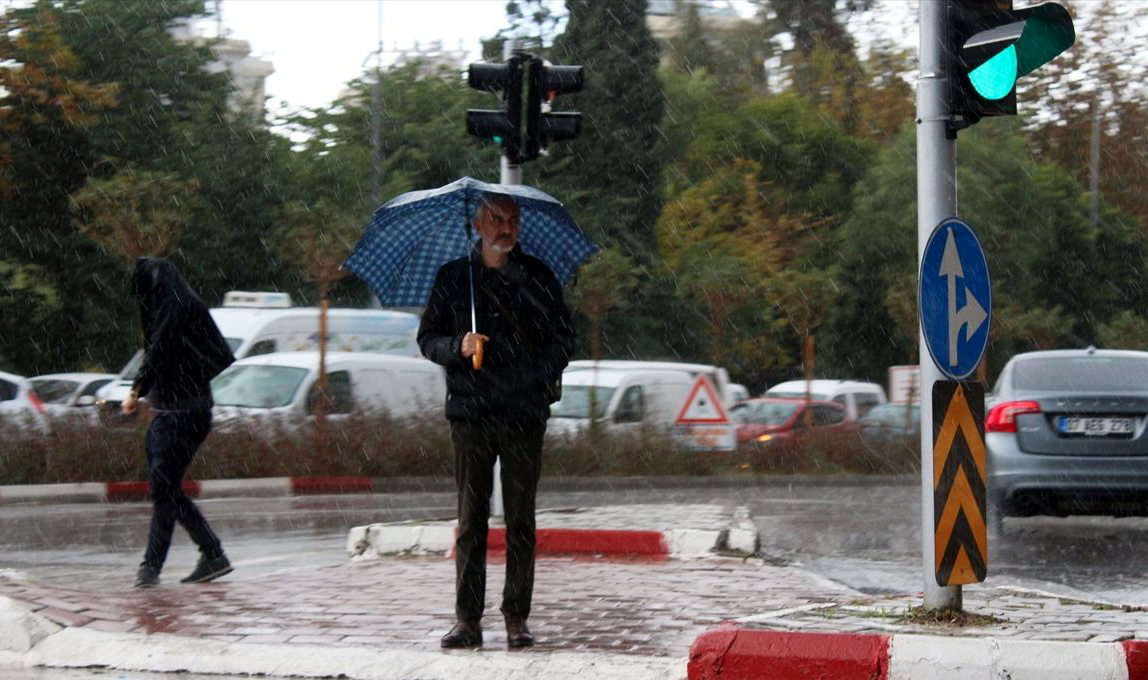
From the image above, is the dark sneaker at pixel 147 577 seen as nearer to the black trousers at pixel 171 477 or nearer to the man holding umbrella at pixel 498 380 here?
the black trousers at pixel 171 477

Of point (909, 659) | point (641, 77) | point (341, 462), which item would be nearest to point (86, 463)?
point (341, 462)

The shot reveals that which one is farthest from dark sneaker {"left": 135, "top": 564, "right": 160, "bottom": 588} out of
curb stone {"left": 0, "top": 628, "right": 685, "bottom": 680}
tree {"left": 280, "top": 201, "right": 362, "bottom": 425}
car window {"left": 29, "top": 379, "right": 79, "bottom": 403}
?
car window {"left": 29, "top": 379, "right": 79, "bottom": 403}

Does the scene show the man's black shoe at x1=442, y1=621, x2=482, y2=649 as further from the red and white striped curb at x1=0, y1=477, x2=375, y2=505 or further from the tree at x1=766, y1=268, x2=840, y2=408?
the tree at x1=766, y1=268, x2=840, y2=408

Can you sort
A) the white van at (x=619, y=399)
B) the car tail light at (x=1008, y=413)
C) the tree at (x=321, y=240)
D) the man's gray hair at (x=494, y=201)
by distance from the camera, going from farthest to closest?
the tree at (x=321, y=240)
the white van at (x=619, y=399)
the car tail light at (x=1008, y=413)
the man's gray hair at (x=494, y=201)

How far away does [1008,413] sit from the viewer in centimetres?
1129

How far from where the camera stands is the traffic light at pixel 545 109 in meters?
10.2

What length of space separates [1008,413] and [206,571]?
223 inches

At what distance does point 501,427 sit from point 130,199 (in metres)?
21.0

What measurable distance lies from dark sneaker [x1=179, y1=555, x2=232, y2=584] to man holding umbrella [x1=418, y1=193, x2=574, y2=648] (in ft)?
9.46

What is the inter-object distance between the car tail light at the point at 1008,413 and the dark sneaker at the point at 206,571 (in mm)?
5497

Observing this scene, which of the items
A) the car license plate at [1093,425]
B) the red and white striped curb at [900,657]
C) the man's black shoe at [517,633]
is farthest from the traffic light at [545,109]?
the red and white striped curb at [900,657]

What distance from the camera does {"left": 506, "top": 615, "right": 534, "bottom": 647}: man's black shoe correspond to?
624cm

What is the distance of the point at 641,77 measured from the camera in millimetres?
43031

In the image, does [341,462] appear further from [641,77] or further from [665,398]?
[641,77]
